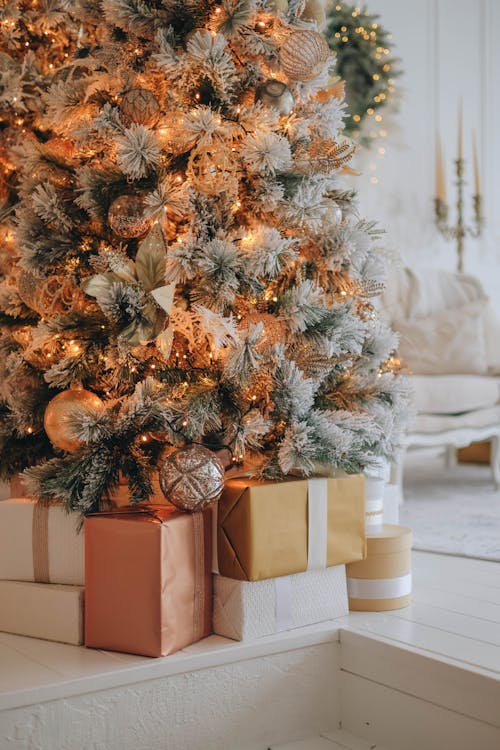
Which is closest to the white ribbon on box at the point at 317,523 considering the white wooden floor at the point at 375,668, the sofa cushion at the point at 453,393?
the white wooden floor at the point at 375,668

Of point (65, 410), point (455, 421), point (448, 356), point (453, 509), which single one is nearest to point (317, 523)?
point (65, 410)

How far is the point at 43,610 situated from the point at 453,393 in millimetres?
2136

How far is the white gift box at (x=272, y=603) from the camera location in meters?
1.28

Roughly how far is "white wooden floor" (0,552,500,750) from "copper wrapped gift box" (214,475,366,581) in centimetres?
12

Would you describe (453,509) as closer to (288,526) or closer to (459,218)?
(288,526)

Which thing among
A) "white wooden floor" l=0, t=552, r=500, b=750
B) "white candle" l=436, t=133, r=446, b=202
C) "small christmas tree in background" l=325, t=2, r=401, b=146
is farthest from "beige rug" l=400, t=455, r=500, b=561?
"small christmas tree in background" l=325, t=2, r=401, b=146

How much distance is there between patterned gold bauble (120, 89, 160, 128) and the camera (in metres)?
1.38

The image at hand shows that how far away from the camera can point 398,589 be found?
1462mm

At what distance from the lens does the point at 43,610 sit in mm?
1323

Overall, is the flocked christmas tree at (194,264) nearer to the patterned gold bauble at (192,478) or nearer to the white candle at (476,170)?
the patterned gold bauble at (192,478)

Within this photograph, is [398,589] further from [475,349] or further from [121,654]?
[475,349]

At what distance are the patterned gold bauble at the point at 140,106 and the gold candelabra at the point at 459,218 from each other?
3.36 metres

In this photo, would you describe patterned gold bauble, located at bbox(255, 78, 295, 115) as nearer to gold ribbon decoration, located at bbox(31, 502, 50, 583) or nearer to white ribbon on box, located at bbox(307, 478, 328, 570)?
white ribbon on box, located at bbox(307, 478, 328, 570)

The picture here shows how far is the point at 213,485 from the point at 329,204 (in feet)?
1.89
